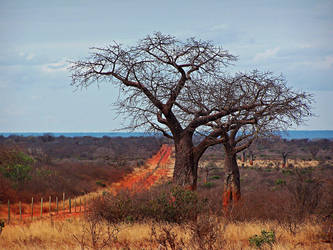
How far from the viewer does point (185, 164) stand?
13.1 m

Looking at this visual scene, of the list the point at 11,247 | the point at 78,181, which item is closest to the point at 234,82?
the point at 11,247

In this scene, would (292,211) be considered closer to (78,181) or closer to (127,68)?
(127,68)

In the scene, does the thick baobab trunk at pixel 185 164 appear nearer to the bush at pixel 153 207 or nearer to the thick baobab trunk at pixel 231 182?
the bush at pixel 153 207

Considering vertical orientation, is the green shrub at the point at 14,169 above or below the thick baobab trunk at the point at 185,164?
below

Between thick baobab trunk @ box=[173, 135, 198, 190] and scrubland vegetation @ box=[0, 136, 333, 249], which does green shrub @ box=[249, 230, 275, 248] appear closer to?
scrubland vegetation @ box=[0, 136, 333, 249]

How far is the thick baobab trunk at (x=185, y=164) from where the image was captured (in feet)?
42.9

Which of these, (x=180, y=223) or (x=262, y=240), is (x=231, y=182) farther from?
(x=262, y=240)

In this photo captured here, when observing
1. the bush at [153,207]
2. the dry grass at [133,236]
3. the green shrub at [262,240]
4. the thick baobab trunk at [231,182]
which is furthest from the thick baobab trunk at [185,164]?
the green shrub at [262,240]

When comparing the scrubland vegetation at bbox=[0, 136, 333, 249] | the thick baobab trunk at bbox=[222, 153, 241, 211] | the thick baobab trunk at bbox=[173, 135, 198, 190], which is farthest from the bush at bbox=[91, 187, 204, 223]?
the thick baobab trunk at bbox=[222, 153, 241, 211]

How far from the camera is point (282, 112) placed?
13836 mm

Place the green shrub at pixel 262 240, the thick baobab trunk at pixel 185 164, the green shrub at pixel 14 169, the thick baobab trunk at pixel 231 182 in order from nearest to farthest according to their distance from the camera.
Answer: the green shrub at pixel 262 240 < the thick baobab trunk at pixel 185 164 < the thick baobab trunk at pixel 231 182 < the green shrub at pixel 14 169

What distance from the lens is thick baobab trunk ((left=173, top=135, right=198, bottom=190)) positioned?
1309 cm

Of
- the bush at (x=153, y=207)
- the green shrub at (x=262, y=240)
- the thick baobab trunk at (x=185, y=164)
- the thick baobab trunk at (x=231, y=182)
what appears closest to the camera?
the green shrub at (x=262, y=240)

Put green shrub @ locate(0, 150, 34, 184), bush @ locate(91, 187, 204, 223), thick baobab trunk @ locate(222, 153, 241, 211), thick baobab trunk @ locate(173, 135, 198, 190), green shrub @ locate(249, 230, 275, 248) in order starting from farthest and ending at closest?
green shrub @ locate(0, 150, 34, 184), thick baobab trunk @ locate(222, 153, 241, 211), thick baobab trunk @ locate(173, 135, 198, 190), bush @ locate(91, 187, 204, 223), green shrub @ locate(249, 230, 275, 248)
